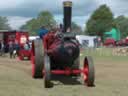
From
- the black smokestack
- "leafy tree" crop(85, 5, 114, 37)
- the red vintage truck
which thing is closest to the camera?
the black smokestack

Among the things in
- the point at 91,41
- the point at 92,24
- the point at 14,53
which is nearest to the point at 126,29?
the point at 92,24

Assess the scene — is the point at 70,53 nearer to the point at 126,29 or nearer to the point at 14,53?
the point at 14,53

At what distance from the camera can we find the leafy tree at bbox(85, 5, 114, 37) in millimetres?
104188

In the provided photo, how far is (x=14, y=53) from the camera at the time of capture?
38281mm

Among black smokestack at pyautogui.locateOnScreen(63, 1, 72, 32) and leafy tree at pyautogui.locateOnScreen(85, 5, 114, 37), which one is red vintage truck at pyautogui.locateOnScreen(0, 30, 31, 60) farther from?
leafy tree at pyautogui.locateOnScreen(85, 5, 114, 37)

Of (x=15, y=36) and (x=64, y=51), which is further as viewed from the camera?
(x=15, y=36)

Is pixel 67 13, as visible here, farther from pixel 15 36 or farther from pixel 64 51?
pixel 15 36

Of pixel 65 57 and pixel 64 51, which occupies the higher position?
pixel 64 51

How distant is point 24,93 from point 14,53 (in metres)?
26.6

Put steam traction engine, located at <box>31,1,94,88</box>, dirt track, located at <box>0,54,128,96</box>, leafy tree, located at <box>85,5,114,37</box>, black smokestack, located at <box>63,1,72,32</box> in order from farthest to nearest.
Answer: leafy tree, located at <box>85,5,114,37</box> → black smokestack, located at <box>63,1,72,32</box> → steam traction engine, located at <box>31,1,94,88</box> → dirt track, located at <box>0,54,128,96</box>

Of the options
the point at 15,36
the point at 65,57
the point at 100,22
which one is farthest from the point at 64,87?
the point at 100,22

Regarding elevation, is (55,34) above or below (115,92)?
above

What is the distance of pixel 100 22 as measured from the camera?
A: 4193 inches

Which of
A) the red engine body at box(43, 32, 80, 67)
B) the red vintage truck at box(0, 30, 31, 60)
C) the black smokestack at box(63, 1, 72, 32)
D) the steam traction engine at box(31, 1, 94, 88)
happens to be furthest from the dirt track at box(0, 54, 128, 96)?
the red vintage truck at box(0, 30, 31, 60)
